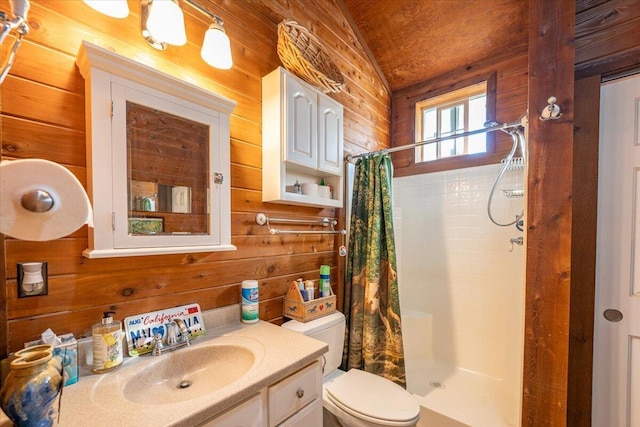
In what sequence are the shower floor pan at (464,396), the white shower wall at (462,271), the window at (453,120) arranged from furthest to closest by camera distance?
the window at (453,120) < the white shower wall at (462,271) < the shower floor pan at (464,396)

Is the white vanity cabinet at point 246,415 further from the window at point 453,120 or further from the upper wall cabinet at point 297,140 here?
the window at point 453,120

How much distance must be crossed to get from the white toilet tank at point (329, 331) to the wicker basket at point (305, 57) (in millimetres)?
1340

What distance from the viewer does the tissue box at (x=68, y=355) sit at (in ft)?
2.51

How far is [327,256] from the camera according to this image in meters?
1.82

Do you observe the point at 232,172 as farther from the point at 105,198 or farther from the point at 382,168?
the point at 382,168

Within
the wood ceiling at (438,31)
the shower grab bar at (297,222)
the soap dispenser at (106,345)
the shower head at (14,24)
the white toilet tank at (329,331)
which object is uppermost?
the wood ceiling at (438,31)

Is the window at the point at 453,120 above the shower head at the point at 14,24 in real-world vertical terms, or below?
above

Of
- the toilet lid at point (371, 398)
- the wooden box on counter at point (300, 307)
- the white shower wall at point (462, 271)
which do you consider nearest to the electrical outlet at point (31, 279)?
the wooden box on counter at point (300, 307)

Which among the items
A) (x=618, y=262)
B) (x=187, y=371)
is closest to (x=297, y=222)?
(x=187, y=371)

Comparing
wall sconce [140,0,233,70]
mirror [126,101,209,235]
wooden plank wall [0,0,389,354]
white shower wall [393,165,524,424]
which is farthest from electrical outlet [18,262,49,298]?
white shower wall [393,165,524,424]

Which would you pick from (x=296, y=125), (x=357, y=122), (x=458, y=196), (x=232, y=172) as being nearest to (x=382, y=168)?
(x=357, y=122)

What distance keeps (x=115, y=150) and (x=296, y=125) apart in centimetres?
82

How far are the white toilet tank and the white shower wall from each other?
84 centimetres

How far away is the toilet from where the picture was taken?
1.20 metres
